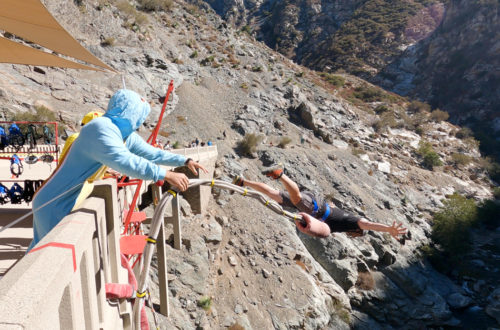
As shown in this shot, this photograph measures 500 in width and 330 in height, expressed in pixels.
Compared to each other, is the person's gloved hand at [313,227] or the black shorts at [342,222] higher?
the person's gloved hand at [313,227]

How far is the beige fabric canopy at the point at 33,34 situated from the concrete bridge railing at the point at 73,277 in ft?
15.6

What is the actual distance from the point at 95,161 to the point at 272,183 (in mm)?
16920

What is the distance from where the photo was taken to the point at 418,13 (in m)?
68.1

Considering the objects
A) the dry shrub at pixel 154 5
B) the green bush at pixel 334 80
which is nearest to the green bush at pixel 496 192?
the green bush at pixel 334 80

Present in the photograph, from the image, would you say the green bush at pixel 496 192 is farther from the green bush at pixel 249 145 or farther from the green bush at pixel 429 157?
the green bush at pixel 249 145

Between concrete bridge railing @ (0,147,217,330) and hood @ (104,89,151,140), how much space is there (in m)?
0.49

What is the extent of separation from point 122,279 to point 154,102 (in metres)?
21.2

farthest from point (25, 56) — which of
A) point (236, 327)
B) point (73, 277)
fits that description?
point (236, 327)

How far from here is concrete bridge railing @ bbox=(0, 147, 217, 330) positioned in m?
1.01

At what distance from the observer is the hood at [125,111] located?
7.28 ft

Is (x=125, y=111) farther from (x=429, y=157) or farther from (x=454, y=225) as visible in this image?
(x=429, y=157)

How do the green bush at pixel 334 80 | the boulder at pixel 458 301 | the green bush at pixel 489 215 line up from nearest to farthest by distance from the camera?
the boulder at pixel 458 301 → the green bush at pixel 489 215 → the green bush at pixel 334 80

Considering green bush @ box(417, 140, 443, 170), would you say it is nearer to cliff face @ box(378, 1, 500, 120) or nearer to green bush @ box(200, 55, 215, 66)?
cliff face @ box(378, 1, 500, 120)

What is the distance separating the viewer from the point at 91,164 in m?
2.10
